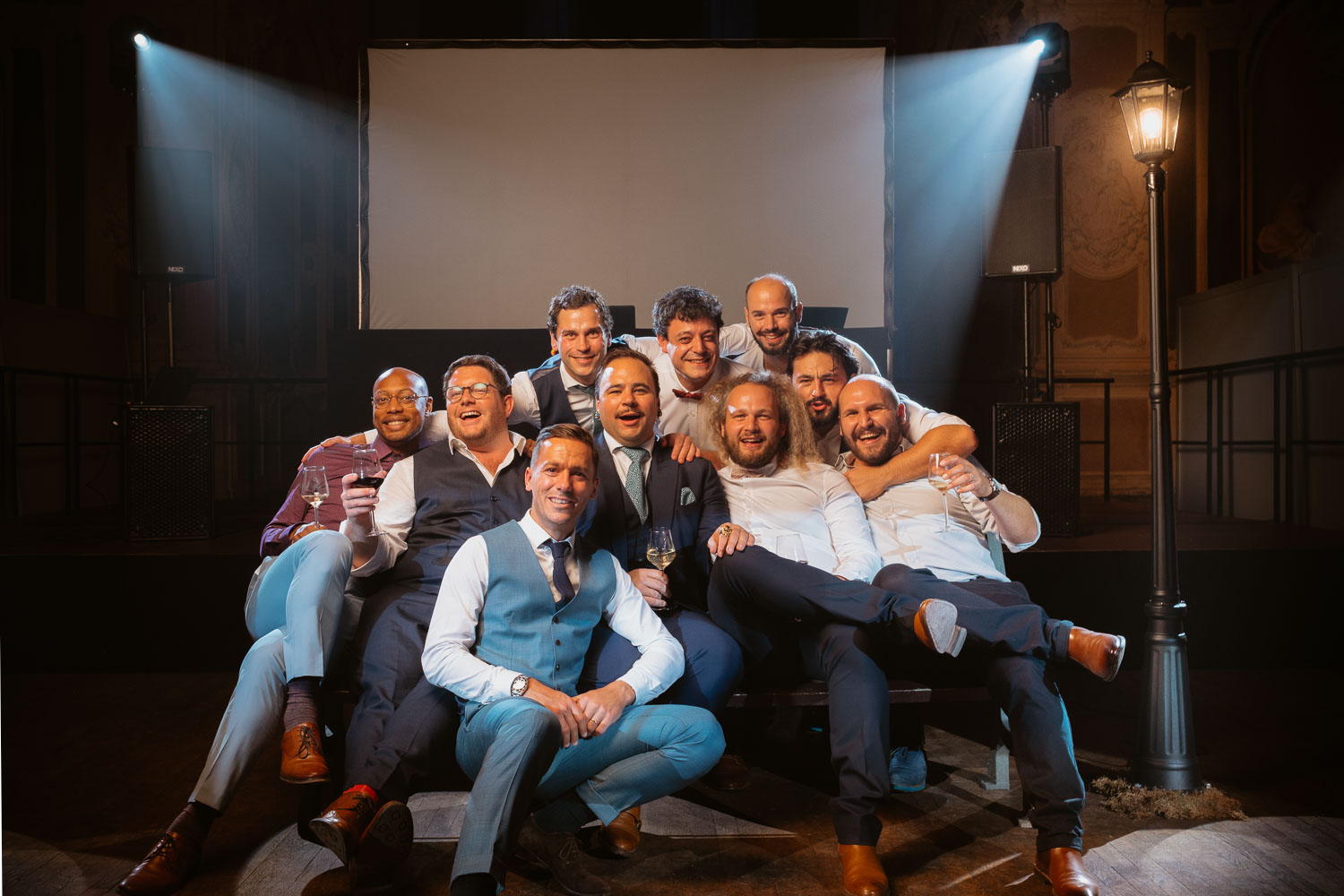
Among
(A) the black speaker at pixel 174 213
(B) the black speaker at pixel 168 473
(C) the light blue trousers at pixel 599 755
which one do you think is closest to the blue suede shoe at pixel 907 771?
(C) the light blue trousers at pixel 599 755

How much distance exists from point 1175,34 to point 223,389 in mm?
8342

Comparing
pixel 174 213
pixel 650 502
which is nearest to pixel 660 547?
pixel 650 502

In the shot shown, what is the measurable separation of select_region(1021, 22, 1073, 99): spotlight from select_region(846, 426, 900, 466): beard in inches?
176

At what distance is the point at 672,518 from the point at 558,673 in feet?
2.27

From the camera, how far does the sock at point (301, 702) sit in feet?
7.50

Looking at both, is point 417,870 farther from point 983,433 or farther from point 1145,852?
point 983,433

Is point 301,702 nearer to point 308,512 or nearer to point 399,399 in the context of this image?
point 308,512

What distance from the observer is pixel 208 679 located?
412cm

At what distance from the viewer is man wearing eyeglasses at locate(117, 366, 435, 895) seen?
7.23 ft

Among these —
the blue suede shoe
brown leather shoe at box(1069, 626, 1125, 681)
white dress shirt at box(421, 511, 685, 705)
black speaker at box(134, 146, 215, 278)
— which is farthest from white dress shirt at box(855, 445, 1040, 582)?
black speaker at box(134, 146, 215, 278)

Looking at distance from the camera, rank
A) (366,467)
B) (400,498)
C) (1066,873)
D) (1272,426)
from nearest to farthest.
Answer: (1066,873), (366,467), (400,498), (1272,426)

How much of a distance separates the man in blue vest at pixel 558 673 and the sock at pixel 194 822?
0.64m

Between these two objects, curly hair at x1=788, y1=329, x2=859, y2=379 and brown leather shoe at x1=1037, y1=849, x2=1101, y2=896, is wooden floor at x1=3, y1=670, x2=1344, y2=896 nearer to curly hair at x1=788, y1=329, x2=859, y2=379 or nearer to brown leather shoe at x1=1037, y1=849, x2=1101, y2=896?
brown leather shoe at x1=1037, y1=849, x2=1101, y2=896

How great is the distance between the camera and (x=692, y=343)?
10.7 feet
